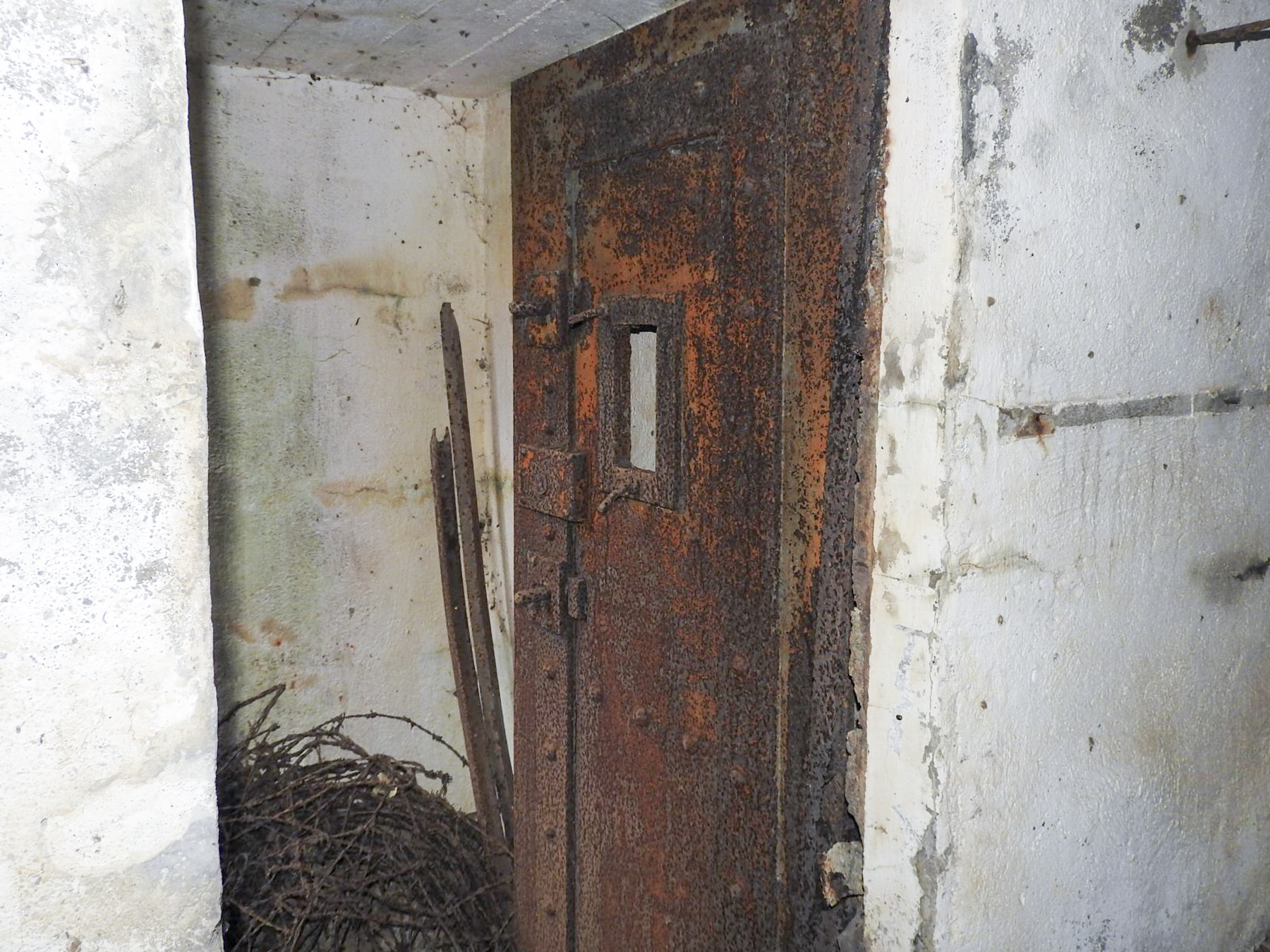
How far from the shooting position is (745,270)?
1.32 metres

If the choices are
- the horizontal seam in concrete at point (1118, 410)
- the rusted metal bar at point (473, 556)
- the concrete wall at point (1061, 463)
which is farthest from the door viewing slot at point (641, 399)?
the rusted metal bar at point (473, 556)

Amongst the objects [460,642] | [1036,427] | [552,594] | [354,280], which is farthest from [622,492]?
[354,280]

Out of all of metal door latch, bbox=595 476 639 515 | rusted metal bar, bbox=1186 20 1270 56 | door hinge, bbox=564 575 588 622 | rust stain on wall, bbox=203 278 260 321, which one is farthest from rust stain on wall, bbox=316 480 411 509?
rusted metal bar, bbox=1186 20 1270 56

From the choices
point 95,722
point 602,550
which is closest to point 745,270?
point 602,550

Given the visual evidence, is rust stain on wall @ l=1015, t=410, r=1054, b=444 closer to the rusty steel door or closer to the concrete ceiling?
the rusty steel door

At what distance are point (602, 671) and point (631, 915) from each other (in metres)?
0.40

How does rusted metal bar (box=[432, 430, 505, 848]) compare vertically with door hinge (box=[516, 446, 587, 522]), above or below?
below

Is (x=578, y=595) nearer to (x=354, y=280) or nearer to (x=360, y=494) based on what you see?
(x=360, y=494)

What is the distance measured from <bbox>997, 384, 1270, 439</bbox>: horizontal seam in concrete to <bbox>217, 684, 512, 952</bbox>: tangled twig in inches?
59.5

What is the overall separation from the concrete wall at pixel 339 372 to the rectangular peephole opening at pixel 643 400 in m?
0.65

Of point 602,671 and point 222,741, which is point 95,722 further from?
point 222,741

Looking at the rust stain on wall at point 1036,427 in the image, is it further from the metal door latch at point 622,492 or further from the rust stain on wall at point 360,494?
the rust stain on wall at point 360,494

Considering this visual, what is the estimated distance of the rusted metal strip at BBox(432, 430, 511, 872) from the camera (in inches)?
86.3

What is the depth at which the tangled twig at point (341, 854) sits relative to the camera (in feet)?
6.35
